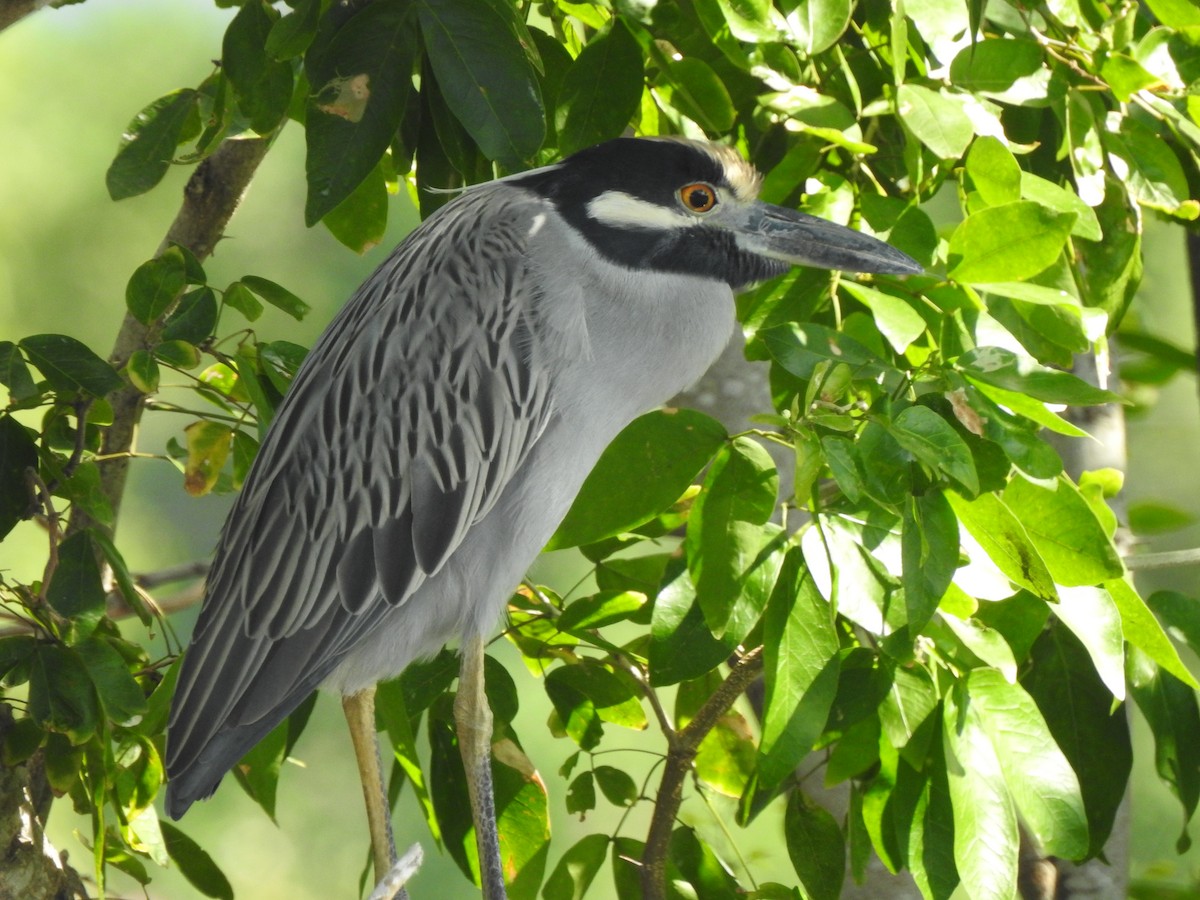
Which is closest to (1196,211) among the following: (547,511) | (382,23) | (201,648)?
(547,511)

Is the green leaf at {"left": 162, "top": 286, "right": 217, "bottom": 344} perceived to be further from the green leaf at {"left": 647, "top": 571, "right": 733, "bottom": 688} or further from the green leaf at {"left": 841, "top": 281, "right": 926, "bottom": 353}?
the green leaf at {"left": 841, "top": 281, "right": 926, "bottom": 353}

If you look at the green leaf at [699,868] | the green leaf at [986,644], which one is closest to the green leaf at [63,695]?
the green leaf at [699,868]

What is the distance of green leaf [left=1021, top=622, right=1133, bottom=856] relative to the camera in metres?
1.71

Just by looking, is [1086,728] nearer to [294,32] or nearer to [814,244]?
[814,244]

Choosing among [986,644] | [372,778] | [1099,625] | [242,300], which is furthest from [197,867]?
[1099,625]

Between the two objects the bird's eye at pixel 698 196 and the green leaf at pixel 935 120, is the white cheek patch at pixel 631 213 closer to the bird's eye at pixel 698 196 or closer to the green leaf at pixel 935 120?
the bird's eye at pixel 698 196

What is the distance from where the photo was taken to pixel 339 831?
24.2 feet

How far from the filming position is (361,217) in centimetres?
184

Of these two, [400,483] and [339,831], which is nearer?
[400,483]

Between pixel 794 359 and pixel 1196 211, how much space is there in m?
0.70

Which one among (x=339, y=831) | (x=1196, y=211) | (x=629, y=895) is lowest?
(x=339, y=831)

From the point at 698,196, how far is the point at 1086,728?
0.88 metres

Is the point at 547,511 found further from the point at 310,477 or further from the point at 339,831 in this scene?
the point at 339,831

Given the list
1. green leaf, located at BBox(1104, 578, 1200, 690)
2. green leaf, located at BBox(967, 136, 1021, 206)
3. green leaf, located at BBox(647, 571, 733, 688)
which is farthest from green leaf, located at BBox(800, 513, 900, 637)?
green leaf, located at BBox(967, 136, 1021, 206)
